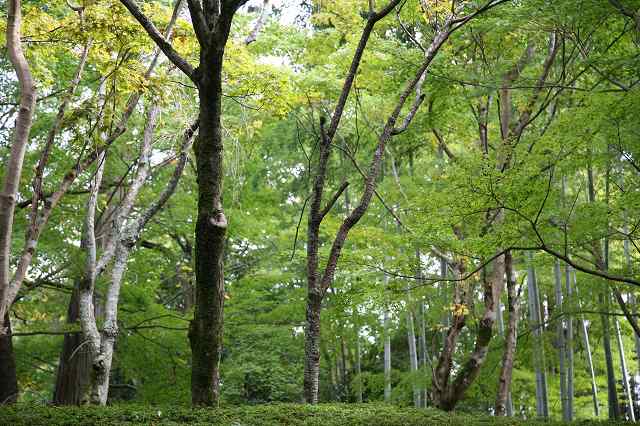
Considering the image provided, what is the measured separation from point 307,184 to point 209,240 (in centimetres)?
269

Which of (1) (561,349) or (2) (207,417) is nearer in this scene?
(2) (207,417)

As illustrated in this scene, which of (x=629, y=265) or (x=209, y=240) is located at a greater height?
(x=629, y=265)

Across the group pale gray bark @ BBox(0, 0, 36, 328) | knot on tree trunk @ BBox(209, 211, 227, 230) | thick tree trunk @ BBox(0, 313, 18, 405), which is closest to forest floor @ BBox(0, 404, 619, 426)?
pale gray bark @ BBox(0, 0, 36, 328)

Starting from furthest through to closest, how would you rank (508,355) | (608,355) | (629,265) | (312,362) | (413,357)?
(413,357) → (608,355) → (508,355) → (629,265) → (312,362)

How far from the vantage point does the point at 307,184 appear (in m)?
6.21

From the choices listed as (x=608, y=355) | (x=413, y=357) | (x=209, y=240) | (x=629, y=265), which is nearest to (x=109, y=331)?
(x=209, y=240)

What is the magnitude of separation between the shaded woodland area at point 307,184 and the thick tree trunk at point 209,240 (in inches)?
0.5

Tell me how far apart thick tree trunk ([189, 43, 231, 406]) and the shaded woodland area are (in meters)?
0.01

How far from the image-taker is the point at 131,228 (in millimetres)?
5902

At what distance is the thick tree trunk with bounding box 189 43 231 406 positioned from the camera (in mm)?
3619

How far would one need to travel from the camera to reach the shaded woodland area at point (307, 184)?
475cm

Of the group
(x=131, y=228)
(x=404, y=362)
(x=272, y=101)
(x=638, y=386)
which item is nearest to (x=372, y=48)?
(x=272, y=101)

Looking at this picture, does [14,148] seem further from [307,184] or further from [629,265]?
[629,265]

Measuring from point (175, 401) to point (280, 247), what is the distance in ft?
10.3
